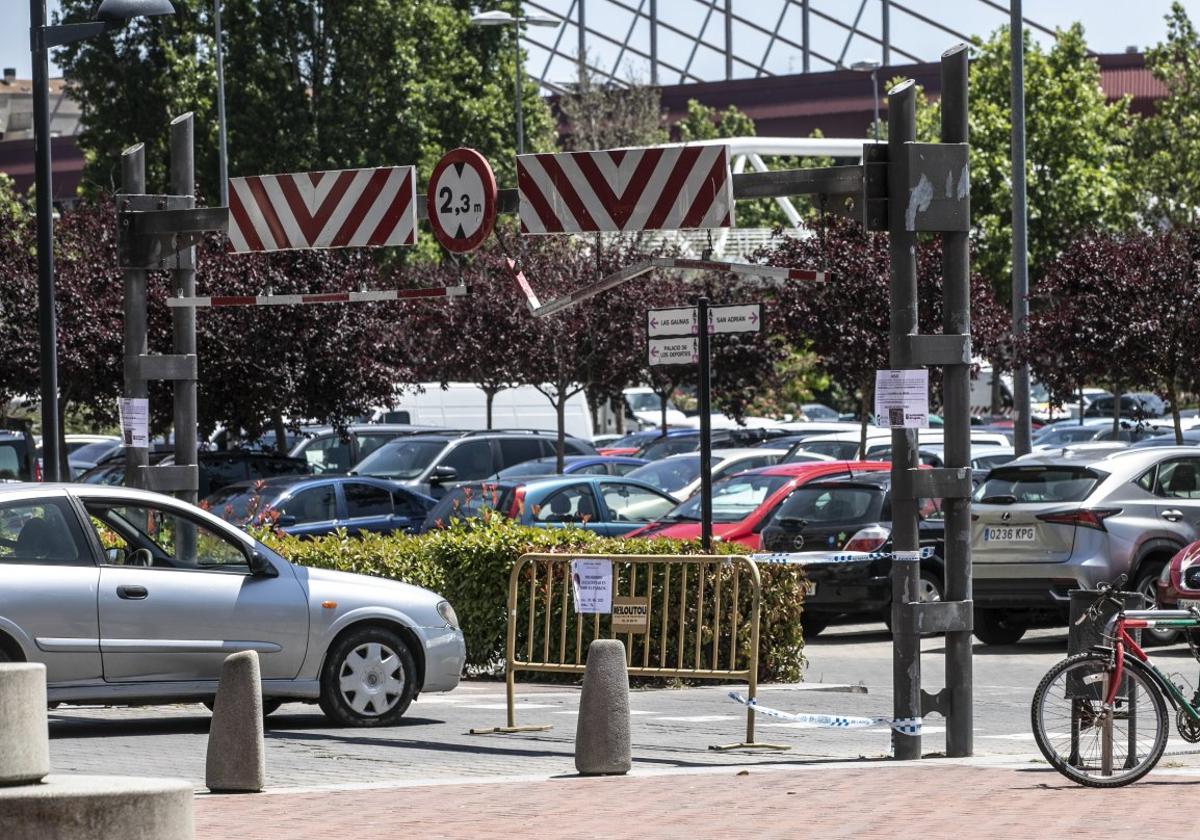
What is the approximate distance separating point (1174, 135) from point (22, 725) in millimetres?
40605

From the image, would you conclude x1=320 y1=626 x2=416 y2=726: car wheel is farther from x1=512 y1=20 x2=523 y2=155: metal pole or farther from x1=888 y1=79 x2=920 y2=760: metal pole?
x1=512 y1=20 x2=523 y2=155: metal pole

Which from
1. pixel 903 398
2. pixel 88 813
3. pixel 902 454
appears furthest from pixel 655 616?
pixel 88 813

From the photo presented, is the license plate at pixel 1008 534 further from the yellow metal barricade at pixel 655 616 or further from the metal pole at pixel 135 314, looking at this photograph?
the metal pole at pixel 135 314

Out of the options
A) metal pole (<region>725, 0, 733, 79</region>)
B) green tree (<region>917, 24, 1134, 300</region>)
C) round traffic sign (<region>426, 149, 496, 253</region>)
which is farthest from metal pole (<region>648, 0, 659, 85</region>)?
round traffic sign (<region>426, 149, 496, 253</region>)

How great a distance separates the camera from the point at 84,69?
4884 cm

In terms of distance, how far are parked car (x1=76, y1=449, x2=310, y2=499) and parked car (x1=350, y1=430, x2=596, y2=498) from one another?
106 centimetres

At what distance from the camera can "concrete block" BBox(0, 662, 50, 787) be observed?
6926 mm

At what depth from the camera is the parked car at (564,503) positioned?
818 inches

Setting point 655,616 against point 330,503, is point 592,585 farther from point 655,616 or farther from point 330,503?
point 330,503

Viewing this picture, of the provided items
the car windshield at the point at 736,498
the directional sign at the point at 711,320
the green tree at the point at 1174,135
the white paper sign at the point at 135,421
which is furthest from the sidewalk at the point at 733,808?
the green tree at the point at 1174,135

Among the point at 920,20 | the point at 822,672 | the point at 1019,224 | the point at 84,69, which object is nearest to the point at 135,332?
the point at 822,672

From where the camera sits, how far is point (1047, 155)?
46000mm

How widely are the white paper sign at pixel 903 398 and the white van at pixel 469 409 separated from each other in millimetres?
30160

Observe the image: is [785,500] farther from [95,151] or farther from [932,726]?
[95,151]
